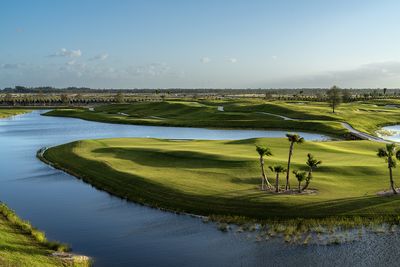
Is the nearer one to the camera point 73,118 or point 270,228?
point 270,228

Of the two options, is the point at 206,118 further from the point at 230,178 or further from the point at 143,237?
the point at 143,237

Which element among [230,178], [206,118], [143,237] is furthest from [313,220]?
[206,118]

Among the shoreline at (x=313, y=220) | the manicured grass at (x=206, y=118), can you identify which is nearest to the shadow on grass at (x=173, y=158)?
the shoreline at (x=313, y=220)

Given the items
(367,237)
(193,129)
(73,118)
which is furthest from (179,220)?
(73,118)

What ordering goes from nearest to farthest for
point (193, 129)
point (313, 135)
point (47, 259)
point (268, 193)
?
1. point (47, 259)
2. point (268, 193)
3. point (313, 135)
4. point (193, 129)

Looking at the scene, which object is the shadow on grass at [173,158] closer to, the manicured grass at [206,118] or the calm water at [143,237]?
the calm water at [143,237]

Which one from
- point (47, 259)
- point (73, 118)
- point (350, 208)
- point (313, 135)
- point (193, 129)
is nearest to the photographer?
point (47, 259)

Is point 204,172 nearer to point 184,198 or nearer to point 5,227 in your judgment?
point 184,198

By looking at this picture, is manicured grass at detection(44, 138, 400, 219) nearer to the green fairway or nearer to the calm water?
the calm water
